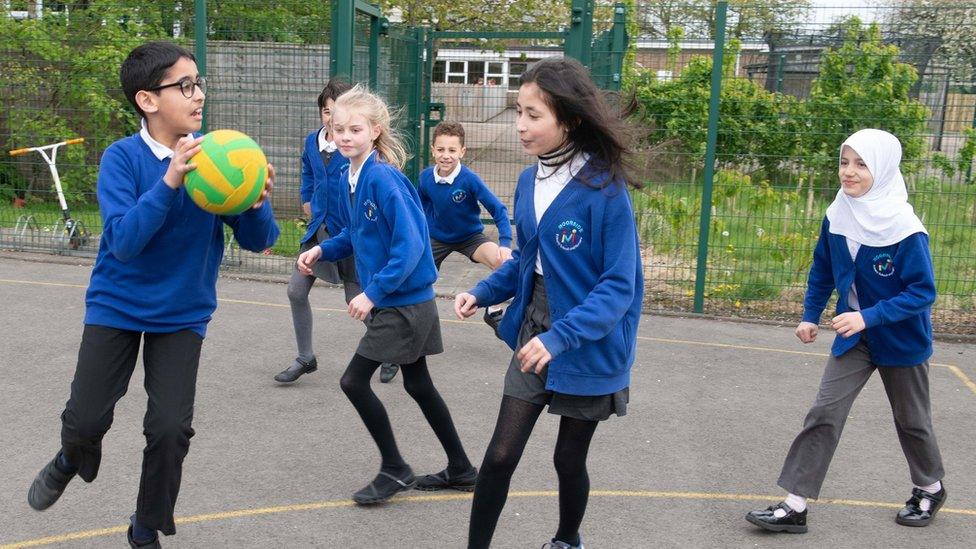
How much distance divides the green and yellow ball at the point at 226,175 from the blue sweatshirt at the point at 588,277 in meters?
0.96

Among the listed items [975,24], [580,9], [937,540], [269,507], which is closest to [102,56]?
[580,9]

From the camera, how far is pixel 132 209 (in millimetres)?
3391

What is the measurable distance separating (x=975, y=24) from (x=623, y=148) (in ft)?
20.0

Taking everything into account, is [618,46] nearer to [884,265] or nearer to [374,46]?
[374,46]

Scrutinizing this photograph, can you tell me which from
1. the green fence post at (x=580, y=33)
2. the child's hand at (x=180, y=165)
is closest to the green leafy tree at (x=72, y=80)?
the green fence post at (x=580, y=33)

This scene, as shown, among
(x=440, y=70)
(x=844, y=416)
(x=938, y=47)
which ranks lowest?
(x=844, y=416)

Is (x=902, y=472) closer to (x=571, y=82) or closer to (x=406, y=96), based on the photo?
(x=571, y=82)

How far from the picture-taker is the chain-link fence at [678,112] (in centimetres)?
833

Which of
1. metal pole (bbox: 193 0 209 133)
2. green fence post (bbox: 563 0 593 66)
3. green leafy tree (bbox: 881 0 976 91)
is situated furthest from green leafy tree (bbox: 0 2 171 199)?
Result: green leafy tree (bbox: 881 0 976 91)

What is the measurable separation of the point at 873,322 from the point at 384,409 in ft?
7.03

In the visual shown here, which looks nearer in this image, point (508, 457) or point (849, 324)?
point (508, 457)

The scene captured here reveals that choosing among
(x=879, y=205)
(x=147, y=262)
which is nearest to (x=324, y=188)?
(x=147, y=262)

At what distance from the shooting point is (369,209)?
451cm

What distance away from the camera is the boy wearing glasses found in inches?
142
